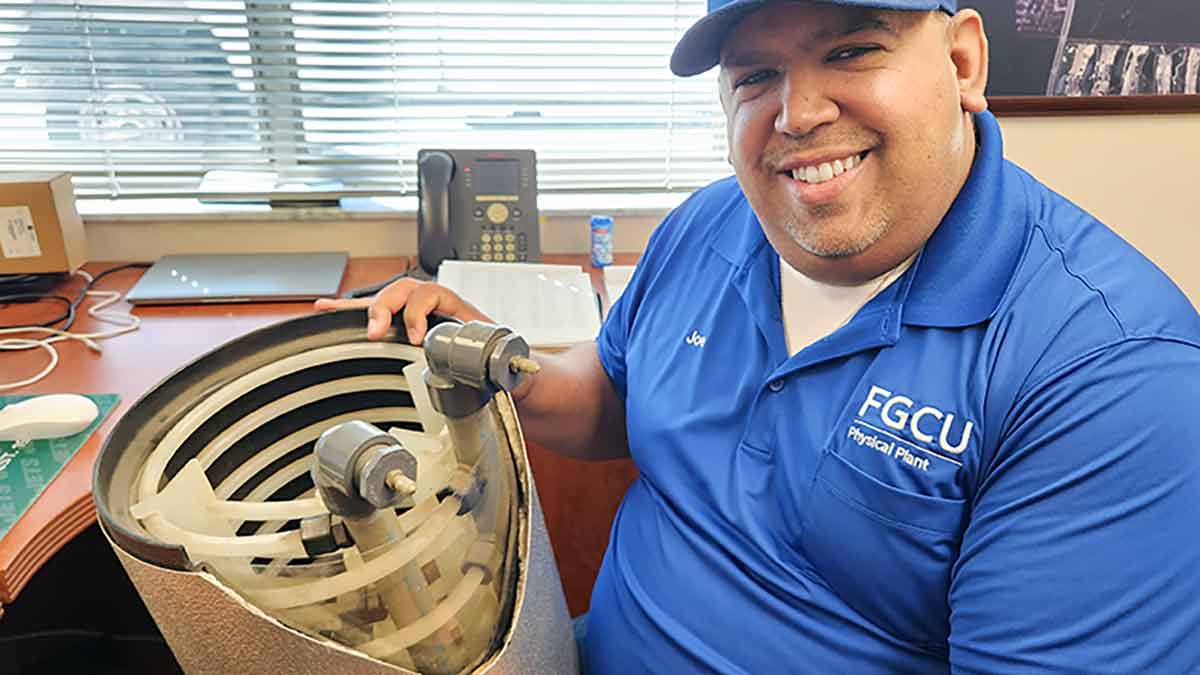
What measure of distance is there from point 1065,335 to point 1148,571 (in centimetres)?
20

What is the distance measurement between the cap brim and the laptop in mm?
809

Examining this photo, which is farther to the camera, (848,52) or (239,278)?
(239,278)

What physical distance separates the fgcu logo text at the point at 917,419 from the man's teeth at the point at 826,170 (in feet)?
0.70

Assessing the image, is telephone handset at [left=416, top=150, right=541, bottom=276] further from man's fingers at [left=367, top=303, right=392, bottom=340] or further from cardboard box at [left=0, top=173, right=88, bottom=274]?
man's fingers at [left=367, top=303, right=392, bottom=340]

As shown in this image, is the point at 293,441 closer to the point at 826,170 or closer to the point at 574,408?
the point at 574,408

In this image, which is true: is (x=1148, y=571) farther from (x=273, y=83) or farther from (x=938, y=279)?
(x=273, y=83)

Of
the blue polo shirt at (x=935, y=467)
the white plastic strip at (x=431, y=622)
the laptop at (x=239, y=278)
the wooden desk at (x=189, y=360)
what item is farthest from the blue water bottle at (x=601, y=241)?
the white plastic strip at (x=431, y=622)

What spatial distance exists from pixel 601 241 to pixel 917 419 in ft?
3.33

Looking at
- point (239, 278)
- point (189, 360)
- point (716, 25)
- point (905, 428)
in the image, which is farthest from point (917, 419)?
point (239, 278)

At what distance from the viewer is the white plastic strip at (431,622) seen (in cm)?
56

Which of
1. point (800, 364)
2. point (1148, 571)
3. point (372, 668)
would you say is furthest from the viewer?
point (800, 364)

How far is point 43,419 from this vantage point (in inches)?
41.2

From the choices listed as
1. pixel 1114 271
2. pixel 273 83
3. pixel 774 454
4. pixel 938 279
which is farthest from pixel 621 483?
pixel 273 83

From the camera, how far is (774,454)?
921mm
